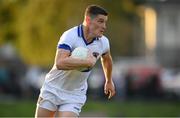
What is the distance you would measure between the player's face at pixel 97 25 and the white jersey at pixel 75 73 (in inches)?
7.1

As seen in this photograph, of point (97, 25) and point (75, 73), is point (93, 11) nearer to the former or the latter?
point (97, 25)

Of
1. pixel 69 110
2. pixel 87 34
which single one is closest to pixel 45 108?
pixel 69 110

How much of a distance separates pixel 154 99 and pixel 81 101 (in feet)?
77.4

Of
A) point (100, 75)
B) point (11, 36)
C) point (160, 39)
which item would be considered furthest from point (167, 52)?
point (11, 36)

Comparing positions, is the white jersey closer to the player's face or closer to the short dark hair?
the player's face

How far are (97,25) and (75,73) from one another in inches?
30.1

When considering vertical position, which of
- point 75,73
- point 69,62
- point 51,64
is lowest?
point 51,64

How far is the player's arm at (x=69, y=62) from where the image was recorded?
35.3 ft

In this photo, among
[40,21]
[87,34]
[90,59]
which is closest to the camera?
[90,59]

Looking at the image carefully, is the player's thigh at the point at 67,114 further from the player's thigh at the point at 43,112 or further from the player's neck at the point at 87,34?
the player's neck at the point at 87,34

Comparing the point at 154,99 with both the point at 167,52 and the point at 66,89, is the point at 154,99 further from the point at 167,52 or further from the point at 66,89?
the point at 167,52

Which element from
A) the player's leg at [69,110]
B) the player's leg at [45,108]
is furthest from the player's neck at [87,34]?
the player's leg at [45,108]

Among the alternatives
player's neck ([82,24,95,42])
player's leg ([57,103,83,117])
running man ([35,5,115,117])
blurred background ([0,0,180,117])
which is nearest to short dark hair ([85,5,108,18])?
running man ([35,5,115,117])

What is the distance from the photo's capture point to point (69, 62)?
35.5 ft
